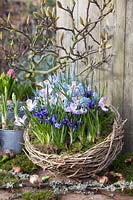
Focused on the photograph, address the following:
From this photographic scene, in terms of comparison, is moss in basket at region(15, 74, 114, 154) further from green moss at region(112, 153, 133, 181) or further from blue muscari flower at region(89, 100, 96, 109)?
green moss at region(112, 153, 133, 181)

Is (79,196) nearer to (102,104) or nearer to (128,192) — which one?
(128,192)

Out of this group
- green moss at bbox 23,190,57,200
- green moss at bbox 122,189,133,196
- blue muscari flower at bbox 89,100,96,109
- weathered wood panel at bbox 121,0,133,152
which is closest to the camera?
green moss at bbox 23,190,57,200

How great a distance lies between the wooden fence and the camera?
7.50ft

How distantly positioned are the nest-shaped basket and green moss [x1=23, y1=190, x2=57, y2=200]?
146 mm

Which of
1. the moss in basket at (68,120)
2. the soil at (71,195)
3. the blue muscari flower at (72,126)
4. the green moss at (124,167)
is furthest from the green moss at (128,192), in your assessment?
the blue muscari flower at (72,126)

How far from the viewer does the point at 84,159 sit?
1.86 m

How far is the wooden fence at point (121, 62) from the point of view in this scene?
229cm

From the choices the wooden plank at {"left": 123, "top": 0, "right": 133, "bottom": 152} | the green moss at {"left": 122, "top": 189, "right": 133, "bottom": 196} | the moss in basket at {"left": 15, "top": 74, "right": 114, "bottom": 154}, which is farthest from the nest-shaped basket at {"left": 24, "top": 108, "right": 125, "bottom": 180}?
the wooden plank at {"left": 123, "top": 0, "right": 133, "bottom": 152}

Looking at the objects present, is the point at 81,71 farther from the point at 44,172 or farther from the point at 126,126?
the point at 44,172

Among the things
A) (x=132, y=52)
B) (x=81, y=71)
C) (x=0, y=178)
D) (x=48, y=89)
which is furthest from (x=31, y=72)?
(x=0, y=178)

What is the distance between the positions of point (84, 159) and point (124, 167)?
372 mm

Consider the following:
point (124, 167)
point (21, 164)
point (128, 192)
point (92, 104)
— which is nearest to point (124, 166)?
point (124, 167)

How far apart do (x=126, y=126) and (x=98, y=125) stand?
0.45 meters

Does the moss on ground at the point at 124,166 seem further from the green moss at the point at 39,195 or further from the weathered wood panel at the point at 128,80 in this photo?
the green moss at the point at 39,195
